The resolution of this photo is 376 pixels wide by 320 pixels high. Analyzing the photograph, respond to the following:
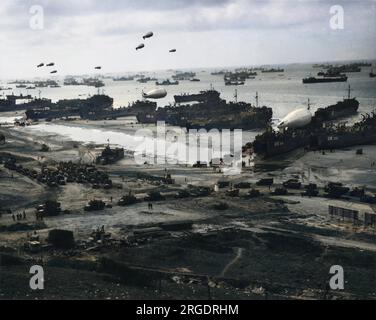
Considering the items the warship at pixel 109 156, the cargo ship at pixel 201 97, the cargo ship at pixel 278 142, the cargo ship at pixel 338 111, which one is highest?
the cargo ship at pixel 201 97

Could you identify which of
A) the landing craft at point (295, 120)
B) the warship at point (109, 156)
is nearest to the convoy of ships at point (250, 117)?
the landing craft at point (295, 120)

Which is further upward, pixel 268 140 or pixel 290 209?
pixel 268 140

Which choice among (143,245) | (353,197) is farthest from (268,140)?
(143,245)

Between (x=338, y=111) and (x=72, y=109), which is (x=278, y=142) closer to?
(x=338, y=111)

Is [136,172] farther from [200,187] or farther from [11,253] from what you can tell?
[11,253]

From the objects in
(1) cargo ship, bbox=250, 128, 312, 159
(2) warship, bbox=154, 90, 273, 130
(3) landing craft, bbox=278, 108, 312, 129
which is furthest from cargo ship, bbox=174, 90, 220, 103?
(1) cargo ship, bbox=250, 128, 312, 159

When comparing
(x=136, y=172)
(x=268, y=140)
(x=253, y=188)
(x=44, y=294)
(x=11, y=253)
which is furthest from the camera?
(x=268, y=140)

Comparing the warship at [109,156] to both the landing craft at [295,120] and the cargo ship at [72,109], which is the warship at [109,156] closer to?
the landing craft at [295,120]

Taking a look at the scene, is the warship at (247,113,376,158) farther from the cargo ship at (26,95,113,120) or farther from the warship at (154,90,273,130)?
the cargo ship at (26,95,113,120)

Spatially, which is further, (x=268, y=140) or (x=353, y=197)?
(x=268, y=140)
